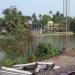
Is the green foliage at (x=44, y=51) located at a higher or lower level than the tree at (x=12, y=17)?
lower

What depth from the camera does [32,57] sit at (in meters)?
15.9

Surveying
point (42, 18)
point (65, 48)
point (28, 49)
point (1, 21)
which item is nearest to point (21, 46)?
point (28, 49)

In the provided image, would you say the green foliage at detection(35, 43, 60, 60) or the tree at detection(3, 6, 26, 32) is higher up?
the tree at detection(3, 6, 26, 32)

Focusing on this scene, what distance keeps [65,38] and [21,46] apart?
14.1 ft

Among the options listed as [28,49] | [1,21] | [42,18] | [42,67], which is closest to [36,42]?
[28,49]

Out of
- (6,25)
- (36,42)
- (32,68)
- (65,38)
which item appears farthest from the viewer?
(6,25)

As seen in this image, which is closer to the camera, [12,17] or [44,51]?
[44,51]

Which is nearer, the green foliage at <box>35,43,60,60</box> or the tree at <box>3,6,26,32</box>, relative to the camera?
the green foliage at <box>35,43,60,60</box>

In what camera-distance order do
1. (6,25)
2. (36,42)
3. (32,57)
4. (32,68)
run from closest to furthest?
(32,68)
(32,57)
(36,42)
(6,25)

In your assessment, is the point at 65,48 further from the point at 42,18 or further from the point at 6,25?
the point at 42,18

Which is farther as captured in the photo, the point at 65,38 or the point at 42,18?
the point at 42,18

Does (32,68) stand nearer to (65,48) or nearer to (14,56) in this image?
(14,56)

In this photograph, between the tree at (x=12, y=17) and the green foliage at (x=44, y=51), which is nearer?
the green foliage at (x=44, y=51)

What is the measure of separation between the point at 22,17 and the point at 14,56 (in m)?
36.5
